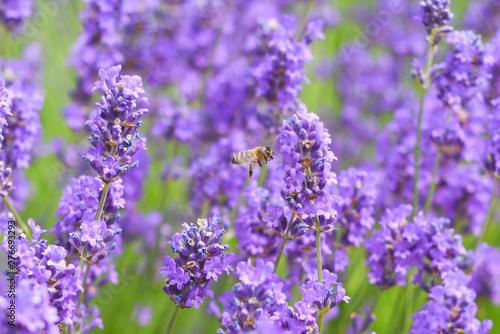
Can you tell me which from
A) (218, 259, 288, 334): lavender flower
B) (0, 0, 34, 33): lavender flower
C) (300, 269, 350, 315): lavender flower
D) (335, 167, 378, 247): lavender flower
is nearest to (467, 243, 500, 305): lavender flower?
(335, 167, 378, 247): lavender flower

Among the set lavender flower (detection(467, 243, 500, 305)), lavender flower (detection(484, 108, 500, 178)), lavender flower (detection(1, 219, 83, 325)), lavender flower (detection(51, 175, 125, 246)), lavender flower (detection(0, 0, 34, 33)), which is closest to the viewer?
lavender flower (detection(1, 219, 83, 325))

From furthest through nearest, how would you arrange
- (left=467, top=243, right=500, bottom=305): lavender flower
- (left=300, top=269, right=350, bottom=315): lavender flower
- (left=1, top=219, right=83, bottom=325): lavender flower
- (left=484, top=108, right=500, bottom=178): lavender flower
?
(left=467, top=243, right=500, bottom=305): lavender flower
(left=484, top=108, right=500, bottom=178): lavender flower
(left=300, top=269, right=350, bottom=315): lavender flower
(left=1, top=219, right=83, bottom=325): lavender flower

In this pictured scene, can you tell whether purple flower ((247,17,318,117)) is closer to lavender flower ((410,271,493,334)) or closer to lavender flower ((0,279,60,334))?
lavender flower ((410,271,493,334))

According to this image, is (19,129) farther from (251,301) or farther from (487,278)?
(487,278)

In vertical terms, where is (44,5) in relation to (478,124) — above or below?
above

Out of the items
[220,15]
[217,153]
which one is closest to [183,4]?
[220,15]

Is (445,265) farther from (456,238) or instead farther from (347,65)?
(347,65)

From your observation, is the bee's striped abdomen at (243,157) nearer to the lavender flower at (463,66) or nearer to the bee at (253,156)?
the bee at (253,156)

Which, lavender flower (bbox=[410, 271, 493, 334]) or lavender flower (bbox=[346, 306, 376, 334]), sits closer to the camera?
lavender flower (bbox=[410, 271, 493, 334])
